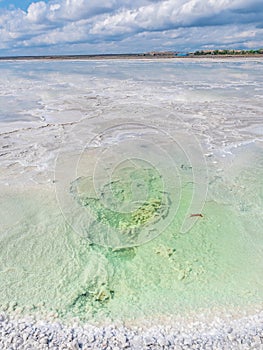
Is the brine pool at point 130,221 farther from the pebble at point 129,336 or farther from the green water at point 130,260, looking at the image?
the pebble at point 129,336

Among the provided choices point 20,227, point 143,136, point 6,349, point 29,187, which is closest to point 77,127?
point 143,136

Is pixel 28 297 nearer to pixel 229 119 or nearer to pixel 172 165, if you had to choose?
pixel 172 165

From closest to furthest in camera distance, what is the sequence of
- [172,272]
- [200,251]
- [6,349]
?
[6,349] → [172,272] → [200,251]

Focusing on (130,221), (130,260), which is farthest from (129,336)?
(130,221)

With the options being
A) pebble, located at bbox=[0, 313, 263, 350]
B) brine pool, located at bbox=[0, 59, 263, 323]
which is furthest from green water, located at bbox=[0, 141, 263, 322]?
pebble, located at bbox=[0, 313, 263, 350]

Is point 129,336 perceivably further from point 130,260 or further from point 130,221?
point 130,221
